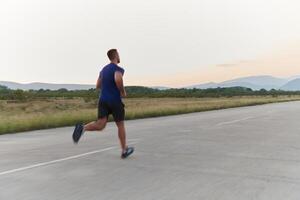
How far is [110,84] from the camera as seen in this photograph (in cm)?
893

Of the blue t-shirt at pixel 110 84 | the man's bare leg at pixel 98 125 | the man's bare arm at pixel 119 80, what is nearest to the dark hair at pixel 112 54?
the blue t-shirt at pixel 110 84

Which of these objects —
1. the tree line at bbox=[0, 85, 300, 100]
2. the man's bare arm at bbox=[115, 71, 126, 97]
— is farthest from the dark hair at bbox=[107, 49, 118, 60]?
the tree line at bbox=[0, 85, 300, 100]

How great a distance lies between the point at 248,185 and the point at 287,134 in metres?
7.96

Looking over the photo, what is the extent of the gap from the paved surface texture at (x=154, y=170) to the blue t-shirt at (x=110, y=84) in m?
1.11

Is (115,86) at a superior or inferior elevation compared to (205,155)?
superior

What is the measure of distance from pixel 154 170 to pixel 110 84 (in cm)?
203

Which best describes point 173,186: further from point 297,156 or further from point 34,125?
point 34,125

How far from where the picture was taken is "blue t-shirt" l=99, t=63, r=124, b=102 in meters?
8.88

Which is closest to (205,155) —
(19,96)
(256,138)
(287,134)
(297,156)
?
(297,156)

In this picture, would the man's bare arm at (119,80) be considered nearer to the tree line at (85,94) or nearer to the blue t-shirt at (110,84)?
the blue t-shirt at (110,84)

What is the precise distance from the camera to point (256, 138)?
509 inches

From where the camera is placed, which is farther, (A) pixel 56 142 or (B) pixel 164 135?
(B) pixel 164 135

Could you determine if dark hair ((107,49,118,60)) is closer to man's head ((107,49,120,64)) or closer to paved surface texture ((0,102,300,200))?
man's head ((107,49,120,64))

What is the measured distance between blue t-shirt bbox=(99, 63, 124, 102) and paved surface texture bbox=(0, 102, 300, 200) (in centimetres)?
111
